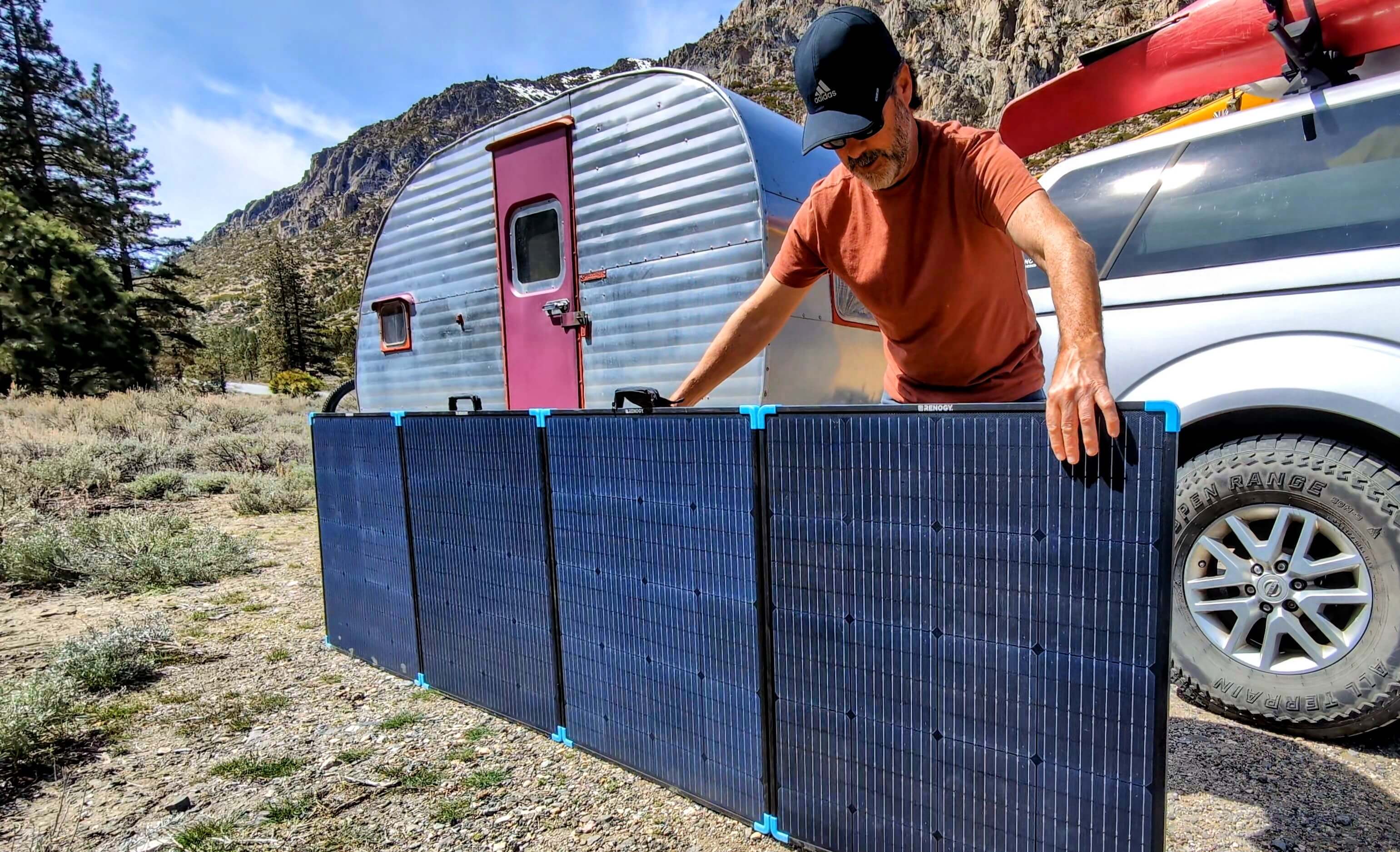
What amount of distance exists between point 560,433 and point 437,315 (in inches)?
130

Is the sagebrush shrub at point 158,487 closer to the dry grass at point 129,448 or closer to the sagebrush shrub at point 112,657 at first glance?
the dry grass at point 129,448

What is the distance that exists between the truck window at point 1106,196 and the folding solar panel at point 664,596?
1873mm

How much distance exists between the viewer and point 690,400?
8.09 feet

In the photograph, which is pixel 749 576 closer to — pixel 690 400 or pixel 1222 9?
pixel 690 400

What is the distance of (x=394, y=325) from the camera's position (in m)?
5.97

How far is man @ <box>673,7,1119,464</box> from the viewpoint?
1488 mm

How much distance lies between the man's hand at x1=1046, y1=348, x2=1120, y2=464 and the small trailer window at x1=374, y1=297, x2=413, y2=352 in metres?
5.32

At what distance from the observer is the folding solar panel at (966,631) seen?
4.95ft

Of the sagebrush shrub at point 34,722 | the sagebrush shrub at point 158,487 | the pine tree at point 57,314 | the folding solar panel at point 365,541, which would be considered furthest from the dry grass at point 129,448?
the folding solar panel at point 365,541

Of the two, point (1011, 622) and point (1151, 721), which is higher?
point (1011, 622)

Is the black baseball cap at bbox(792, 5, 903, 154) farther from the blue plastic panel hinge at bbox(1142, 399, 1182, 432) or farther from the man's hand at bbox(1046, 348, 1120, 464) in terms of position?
the blue plastic panel hinge at bbox(1142, 399, 1182, 432)

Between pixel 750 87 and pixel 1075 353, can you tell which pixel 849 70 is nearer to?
pixel 1075 353

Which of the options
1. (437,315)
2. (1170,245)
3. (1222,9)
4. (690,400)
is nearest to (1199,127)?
(1170,245)

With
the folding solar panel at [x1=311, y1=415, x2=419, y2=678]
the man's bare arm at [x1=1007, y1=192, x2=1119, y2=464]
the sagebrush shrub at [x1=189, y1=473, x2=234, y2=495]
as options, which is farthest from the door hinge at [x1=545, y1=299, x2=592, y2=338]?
the sagebrush shrub at [x1=189, y1=473, x2=234, y2=495]
